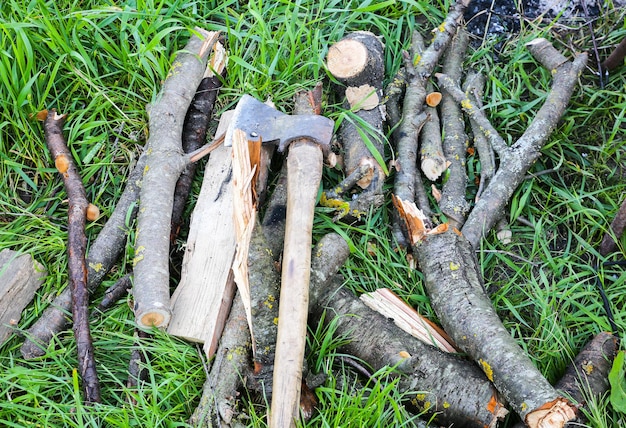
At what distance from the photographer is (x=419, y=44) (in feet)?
10.7

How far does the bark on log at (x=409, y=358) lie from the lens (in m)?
2.12

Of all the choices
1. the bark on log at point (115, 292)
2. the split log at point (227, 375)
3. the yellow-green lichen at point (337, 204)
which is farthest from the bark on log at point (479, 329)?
the bark on log at point (115, 292)

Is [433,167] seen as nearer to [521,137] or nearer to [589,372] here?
[521,137]

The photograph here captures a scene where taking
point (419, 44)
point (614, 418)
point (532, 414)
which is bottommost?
point (614, 418)

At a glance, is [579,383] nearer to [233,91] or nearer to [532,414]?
[532,414]

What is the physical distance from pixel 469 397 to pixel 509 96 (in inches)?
71.4

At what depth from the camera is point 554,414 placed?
193cm

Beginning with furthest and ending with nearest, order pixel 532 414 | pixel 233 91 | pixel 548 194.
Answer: pixel 233 91
pixel 548 194
pixel 532 414

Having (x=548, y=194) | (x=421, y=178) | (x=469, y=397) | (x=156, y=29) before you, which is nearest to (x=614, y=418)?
(x=469, y=397)

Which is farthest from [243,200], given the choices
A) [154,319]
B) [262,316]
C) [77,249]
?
[77,249]

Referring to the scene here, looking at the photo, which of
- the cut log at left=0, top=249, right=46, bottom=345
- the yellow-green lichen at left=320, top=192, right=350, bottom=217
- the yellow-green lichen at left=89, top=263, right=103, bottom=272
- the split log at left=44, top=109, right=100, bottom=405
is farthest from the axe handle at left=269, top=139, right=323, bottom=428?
the cut log at left=0, top=249, right=46, bottom=345

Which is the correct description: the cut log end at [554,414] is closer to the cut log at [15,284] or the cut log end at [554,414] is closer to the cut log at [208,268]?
the cut log at [208,268]

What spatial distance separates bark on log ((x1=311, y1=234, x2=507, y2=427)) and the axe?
232mm

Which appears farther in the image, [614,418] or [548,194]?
[548,194]
